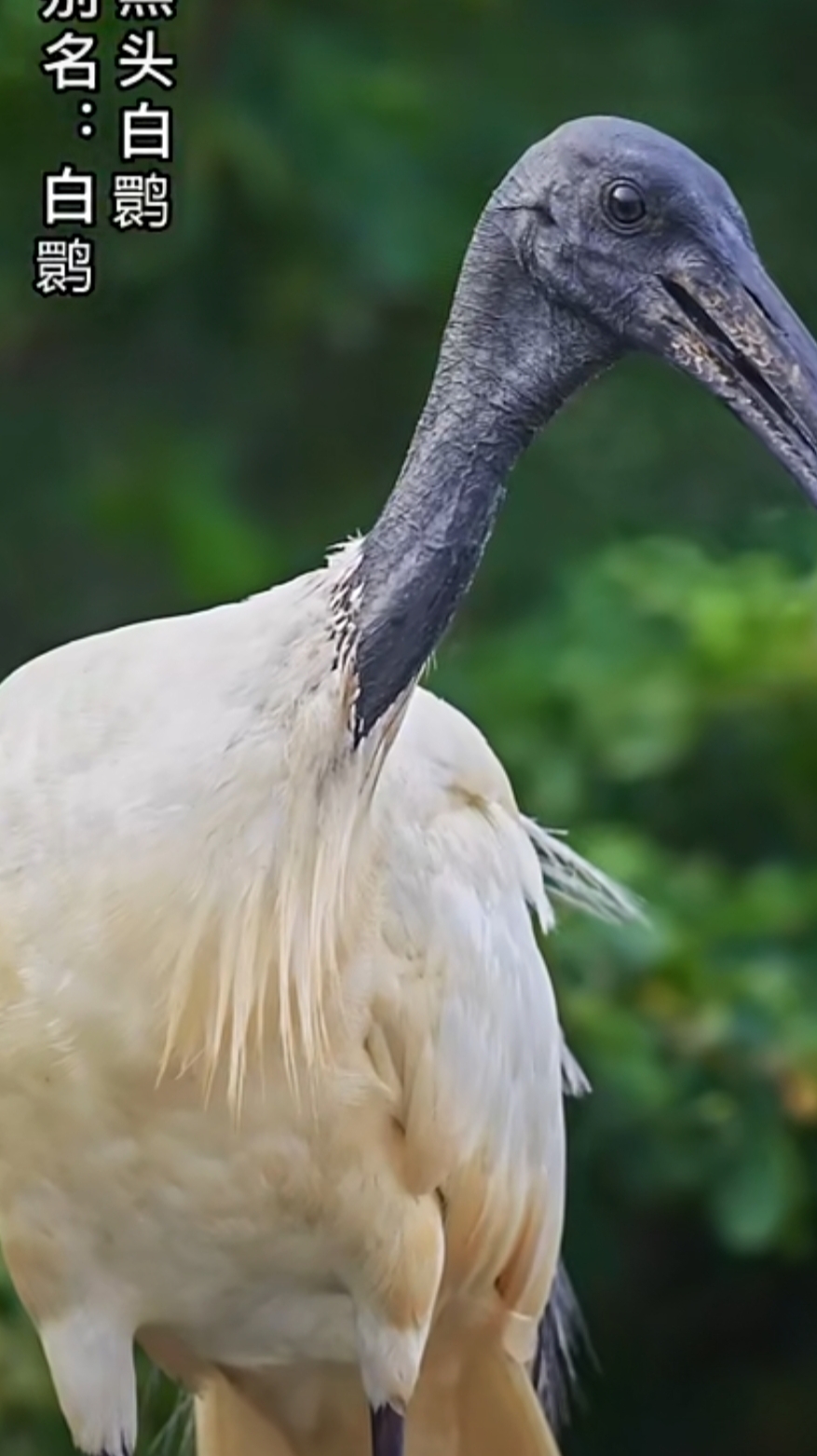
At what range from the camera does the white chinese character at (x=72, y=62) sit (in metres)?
2.62

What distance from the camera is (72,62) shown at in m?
2.64

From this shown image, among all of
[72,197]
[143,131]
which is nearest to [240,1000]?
[143,131]

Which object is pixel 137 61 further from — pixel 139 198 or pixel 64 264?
pixel 64 264

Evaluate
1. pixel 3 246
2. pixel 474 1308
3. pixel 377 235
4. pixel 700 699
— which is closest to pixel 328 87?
pixel 377 235

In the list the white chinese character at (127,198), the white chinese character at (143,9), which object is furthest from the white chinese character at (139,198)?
the white chinese character at (143,9)

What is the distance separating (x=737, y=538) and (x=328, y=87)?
0.58m

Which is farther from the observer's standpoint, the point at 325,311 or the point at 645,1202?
the point at 325,311

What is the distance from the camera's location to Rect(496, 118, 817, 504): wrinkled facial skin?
1.66 m

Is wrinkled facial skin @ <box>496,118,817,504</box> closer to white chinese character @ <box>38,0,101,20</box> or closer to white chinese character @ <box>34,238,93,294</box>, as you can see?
white chinese character @ <box>38,0,101,20</box>

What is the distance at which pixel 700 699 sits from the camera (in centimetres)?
265

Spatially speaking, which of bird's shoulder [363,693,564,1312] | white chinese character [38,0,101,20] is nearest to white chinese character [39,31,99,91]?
white chinese character [38,0,101,20]

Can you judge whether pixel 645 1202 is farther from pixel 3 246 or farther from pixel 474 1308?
pixel 3 246

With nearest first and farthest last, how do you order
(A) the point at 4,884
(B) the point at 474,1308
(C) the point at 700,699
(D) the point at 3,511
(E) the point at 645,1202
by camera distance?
1. (A) the point at 4,884
2. (B) the point at 474,1308
3. (C) the point at 700,699
4. (E) the point at 645,1202
5. (D) the point at 3,511

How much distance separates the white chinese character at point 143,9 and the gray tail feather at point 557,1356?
3.36 feet
